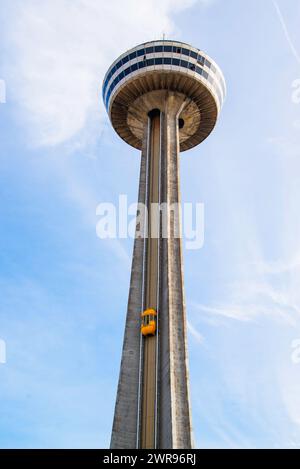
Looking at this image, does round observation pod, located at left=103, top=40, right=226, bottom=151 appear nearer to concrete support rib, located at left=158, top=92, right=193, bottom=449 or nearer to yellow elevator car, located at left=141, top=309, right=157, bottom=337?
concrete support rib, located at left=158, top=92, right=193, bottom=449

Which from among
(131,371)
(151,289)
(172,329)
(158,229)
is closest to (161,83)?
(158,229)

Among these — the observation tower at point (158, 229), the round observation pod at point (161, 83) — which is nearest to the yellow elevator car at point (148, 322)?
the observation tower at point (158, 229)

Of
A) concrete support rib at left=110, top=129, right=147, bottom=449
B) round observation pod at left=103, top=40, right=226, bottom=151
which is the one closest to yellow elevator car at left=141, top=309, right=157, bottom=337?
concrete support rib at left=110, top=129, right=147, bottom=449

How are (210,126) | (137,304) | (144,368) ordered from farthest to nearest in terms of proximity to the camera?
(210,126) → (137,304) → (144,368)

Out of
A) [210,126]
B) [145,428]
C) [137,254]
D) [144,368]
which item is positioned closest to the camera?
[145,428]

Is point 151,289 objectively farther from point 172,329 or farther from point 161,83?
point 161,83

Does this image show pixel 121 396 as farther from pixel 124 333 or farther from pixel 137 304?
pixel 137 304
